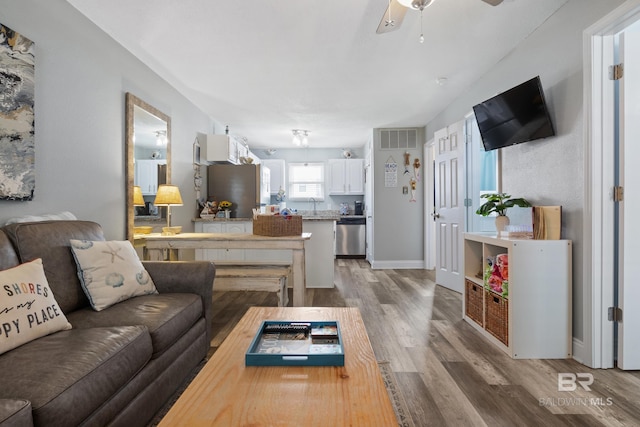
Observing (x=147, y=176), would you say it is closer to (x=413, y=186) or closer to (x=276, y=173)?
(x=413, y=186)

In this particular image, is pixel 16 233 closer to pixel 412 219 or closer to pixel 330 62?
pixel 330 62

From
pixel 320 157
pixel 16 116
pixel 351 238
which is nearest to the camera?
pixel 16 116

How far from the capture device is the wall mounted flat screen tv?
2.40 meters

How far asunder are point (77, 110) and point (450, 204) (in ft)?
13.0

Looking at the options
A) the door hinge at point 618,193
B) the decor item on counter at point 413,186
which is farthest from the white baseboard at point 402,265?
the door hinge at point 618,193

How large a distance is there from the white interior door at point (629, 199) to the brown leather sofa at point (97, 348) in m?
2.58

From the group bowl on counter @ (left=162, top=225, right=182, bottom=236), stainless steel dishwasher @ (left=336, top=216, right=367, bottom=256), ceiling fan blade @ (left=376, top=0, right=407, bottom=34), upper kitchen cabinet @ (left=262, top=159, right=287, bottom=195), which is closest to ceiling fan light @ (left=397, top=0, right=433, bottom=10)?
ceiling fan blade @ (left=376, top=0, right=407, bottom=34)

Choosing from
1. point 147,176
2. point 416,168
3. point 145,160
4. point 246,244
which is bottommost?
point 246,244

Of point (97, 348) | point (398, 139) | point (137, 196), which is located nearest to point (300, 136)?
point (398, 139)

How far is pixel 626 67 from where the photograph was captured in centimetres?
199

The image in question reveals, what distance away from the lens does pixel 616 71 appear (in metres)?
2.02

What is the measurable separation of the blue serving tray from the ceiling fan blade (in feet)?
5.67

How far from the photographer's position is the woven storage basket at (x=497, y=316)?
2.31m

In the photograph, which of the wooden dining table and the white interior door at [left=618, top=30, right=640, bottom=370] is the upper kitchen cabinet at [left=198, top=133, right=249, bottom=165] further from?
the white interior door at [left=618, top=30, right=640, bottom=370]
